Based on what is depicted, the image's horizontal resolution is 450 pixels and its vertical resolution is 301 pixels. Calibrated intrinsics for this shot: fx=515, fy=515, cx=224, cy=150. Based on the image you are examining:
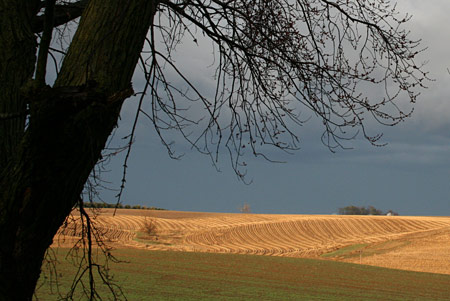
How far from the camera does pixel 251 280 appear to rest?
1306 cm

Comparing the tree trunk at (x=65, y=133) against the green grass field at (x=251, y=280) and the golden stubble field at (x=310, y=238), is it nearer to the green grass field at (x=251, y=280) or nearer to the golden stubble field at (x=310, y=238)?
the green grass field at (x=251, y=280)

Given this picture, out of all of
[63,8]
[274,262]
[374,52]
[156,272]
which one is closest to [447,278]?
[274,262]

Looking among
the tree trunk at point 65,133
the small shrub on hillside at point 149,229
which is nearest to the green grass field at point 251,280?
the tree trunk at point 65,133

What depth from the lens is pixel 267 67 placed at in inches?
191

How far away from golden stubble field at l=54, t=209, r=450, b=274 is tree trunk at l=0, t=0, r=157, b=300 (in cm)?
1779

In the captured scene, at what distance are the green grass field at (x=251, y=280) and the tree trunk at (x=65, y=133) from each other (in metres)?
5.70

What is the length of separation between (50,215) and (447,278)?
55.0 feet

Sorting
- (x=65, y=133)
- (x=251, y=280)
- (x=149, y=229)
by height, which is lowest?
(x=251, y=280)

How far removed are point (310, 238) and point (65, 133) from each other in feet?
89.5

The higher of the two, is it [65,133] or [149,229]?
[65,133]

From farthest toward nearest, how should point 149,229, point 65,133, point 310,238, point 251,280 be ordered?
point 310,238
point 149,229
point 251,280
point 65,133

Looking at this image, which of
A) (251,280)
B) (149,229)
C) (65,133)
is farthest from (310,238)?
(65,133)

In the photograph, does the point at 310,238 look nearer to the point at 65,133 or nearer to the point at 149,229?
the point at 149,229

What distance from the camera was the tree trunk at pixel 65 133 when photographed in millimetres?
2186
